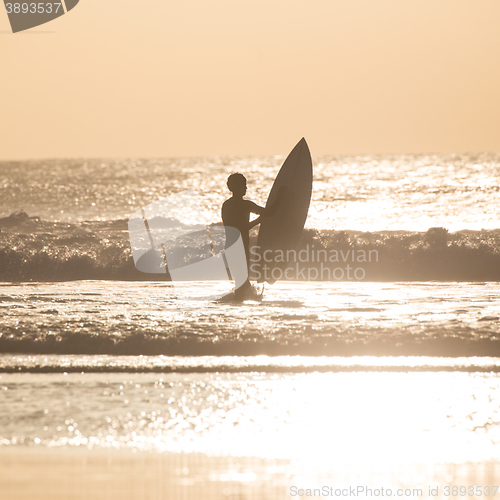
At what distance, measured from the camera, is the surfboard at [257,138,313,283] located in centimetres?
1064

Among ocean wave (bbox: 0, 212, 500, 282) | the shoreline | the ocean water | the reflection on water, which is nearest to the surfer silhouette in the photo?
the ocean water

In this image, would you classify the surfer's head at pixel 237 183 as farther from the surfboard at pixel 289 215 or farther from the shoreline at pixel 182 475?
the shoreline at pixel 182 475

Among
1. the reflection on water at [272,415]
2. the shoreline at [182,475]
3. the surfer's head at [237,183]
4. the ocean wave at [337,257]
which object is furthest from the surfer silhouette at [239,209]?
the shoreline at [182,475]

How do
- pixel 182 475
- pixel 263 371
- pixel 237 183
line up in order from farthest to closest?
pixel 237 183
pixel 263 371
pixel 182 475

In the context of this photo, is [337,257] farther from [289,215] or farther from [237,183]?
[237,183]

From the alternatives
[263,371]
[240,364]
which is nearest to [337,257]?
[240,364]

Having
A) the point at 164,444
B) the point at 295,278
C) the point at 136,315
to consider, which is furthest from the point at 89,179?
the point at 164,444

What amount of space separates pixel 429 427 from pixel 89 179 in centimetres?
6077

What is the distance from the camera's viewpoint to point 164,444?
3.82 meters

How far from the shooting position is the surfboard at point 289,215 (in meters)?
10.6

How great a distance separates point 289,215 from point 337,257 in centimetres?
753

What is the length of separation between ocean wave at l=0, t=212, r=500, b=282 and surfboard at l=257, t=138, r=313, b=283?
3716mm

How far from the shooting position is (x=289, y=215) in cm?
1063

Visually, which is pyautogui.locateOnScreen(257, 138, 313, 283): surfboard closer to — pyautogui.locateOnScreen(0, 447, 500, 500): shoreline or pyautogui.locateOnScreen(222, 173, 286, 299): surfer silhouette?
pyautogui.locateOnScreen(222, 173, 286, 299): surfer silhouette
